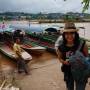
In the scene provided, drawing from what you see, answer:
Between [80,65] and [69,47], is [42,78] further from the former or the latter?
[80,65]

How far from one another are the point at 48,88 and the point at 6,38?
14130mm

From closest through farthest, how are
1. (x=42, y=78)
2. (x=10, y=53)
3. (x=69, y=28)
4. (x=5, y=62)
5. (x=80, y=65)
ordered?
(x=80, y=65) < (x=69, y=28) < (x=42, y=78) < (x=5, y=62) < (x=10, y=53)

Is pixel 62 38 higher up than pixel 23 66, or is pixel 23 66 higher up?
pixel 62 38

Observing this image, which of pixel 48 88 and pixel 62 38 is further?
pixel 48 88

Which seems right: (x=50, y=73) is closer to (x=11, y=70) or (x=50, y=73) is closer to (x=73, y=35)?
(x=11, y=70)

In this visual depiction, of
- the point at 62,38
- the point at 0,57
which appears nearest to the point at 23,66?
the point at 0,57

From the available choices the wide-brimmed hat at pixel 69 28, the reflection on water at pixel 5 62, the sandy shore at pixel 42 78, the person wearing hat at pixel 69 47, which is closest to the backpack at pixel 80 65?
the person wearing hat at pixel 69 47

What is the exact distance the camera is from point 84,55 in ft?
16.5

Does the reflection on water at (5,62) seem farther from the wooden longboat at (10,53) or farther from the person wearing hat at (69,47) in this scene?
the person wearing hat at (69,47)

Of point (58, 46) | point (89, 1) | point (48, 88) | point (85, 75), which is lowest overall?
point (48, 88)

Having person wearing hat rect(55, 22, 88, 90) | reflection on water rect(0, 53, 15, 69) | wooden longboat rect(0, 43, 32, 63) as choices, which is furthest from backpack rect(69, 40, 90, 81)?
reflection on water rect(0, 53, 15, 69)

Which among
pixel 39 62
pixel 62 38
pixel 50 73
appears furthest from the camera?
pixel 39 62

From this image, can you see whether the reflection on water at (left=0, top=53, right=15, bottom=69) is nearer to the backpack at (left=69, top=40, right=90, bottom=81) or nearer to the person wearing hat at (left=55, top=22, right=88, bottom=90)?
the person wearing hat at (left=55, top=22, right=88, bottom=90)

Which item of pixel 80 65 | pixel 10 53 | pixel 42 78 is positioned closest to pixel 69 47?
pixel 80 65
